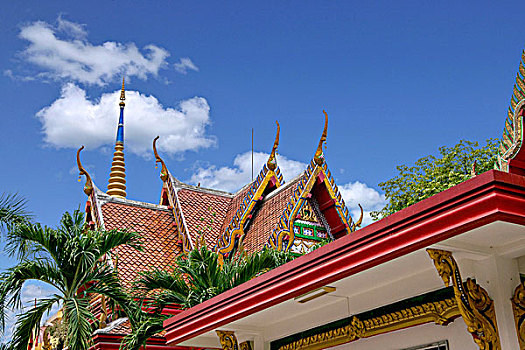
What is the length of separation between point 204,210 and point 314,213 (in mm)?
3197

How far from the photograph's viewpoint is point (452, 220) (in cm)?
378

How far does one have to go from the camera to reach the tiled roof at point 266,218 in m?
13.4

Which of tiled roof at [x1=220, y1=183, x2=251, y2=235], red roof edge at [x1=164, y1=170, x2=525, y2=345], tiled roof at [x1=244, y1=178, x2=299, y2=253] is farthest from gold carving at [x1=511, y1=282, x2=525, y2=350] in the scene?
tiled roof at [x1=220, y1=183, x2=251, y2=235]

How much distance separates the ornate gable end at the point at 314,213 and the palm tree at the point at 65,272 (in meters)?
3.87

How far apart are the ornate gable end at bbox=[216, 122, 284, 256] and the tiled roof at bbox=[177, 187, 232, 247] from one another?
728 millimetres

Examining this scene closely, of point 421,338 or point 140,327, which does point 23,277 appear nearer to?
point 140,327

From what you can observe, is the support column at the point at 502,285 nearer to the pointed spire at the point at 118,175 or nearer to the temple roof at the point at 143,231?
the temple roof at the point at 143,231

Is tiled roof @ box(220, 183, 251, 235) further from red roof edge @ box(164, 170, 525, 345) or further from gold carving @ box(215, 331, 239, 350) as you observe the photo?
red roof edge @ box(164, 170, 525, 345)

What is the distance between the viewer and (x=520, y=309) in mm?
4301

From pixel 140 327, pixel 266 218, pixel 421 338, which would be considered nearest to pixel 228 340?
pixel 140 327

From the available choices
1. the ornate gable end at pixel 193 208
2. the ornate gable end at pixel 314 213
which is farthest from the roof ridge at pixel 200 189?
the ornate gable end at pixel 314 213

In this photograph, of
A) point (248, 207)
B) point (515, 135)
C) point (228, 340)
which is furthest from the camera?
point (248, 207)

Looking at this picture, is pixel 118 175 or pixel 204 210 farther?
pixel 118 175

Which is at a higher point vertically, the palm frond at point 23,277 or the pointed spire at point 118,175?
the pointed spire at point 118,175
